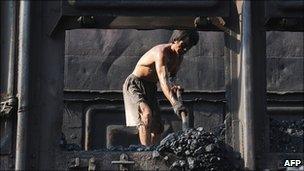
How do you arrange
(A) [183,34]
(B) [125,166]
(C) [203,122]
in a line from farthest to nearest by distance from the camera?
(C) [203,122]
(A) [183,34]
(B) [125,166]

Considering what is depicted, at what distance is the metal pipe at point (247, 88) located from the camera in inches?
397

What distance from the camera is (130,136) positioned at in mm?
15055

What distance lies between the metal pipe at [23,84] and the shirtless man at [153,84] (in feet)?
7.00

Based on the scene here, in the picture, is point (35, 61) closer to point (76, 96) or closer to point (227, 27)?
point (227, 27)

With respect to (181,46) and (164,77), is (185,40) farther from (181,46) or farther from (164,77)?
(164,77)

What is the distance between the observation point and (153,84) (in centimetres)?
1276

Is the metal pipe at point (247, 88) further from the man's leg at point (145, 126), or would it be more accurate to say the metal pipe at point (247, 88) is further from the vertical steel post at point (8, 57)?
the vertical steel post at point (8, 57)

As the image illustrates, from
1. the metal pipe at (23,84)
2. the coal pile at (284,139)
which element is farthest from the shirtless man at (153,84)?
the metal pipe at (23,84)

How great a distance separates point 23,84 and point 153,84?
9.94ft

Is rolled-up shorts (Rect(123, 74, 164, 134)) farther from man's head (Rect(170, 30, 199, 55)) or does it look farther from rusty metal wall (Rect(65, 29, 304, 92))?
rusty metal wall (Rect(65, 29, 304, 92))

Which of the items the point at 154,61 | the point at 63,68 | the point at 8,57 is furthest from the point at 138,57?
the point at 63,68

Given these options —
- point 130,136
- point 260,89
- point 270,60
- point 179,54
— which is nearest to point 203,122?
point 270,60

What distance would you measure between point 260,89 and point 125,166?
1.96 meters

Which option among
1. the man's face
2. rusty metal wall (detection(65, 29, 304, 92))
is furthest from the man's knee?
rusty metal wall (detection(65, 29, 304, 92))
